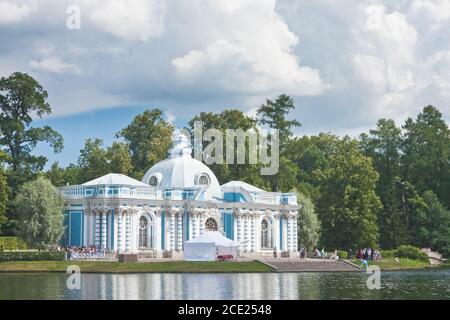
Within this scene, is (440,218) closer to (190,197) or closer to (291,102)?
(291,102)

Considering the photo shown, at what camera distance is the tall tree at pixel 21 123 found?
7100cm

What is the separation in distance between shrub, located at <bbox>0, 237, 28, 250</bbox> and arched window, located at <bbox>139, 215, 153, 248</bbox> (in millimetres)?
8054

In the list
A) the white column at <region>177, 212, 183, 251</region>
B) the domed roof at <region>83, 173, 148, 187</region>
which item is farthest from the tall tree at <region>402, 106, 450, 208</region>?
the domed roof at <region>83, 173, 148, 187</region>

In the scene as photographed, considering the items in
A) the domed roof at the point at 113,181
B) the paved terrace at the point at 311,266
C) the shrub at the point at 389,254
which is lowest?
the paved terrace at the point at 311,266

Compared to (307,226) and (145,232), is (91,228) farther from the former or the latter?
(307,226)

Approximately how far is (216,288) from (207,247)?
23.2 metres

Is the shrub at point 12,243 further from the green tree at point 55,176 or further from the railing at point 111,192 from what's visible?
the green tree at point 55,176

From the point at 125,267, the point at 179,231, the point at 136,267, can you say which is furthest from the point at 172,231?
the point at 125,267

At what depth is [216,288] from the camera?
3875 cm

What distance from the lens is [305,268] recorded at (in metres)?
59.8

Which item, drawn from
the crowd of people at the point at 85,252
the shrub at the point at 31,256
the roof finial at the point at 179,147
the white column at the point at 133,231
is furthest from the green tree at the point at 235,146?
the shrub at the point at 31,256
